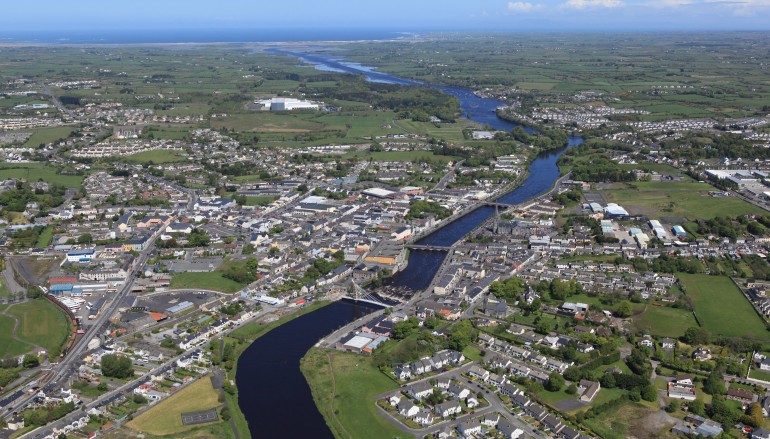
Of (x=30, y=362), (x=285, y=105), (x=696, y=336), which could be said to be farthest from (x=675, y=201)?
(x=285, y=105)

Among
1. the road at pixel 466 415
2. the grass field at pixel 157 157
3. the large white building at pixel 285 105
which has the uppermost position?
the large white building at pixel 285 105

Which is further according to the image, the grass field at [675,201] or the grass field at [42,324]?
the grass field at [675,201]

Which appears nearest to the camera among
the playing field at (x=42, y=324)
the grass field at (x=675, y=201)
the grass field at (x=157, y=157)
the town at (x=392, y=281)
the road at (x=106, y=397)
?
the road at (x=106, y=397)

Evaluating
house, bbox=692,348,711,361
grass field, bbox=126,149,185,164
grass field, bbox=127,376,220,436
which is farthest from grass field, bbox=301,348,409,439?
grass field, bbox=126,149,185,164

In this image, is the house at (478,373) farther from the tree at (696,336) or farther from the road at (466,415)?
the tree at (696,336)

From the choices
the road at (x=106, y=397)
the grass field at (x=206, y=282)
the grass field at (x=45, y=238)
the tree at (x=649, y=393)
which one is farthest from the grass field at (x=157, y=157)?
the tree at (x=649, y=393)

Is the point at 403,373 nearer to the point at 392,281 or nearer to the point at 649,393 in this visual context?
the point at 649,393

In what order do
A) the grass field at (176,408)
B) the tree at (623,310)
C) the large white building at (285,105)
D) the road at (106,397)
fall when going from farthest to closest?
the large white building at (285,105), the tree at (623,310), the grass field at (176,408), the road at (106,397)

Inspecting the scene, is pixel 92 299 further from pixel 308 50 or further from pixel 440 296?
pixel 308 50
